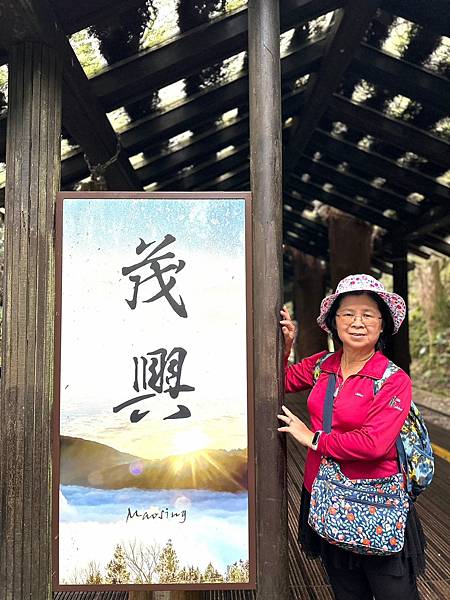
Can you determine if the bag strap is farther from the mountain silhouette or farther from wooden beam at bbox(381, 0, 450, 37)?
wooden beam at bbox(381, 0, 450, 37)

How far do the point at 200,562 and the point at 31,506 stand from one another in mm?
600

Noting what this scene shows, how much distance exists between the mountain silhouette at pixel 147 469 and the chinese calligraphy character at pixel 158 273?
48 centimetres

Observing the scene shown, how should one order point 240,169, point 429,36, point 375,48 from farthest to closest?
point 240,169
point 375,48
point 429,36

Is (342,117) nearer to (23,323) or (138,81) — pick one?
(138,81)

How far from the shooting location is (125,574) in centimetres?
191

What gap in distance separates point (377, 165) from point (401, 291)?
270 cm

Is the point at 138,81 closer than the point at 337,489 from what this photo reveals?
No

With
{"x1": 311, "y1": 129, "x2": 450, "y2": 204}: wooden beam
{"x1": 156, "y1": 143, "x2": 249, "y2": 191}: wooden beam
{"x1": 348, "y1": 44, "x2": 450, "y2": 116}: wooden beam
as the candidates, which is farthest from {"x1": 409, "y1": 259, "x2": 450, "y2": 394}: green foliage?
{"x1": 348, "y1": 44, "x2": 450, "y2": 116}: wooden beam

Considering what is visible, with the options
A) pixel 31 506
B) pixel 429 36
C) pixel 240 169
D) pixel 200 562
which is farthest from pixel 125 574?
pixel 240 169

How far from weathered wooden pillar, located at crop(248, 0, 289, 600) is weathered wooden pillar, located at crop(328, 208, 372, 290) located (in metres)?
5.64

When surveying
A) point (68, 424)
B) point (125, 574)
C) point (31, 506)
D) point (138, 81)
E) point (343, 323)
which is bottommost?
point (125, 574)

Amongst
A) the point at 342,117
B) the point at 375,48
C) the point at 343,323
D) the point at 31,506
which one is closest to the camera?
the point at 343,323

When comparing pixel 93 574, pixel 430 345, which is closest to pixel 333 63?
pixel 93 574

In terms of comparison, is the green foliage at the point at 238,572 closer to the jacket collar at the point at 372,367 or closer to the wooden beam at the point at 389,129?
the jacket collar at the point at 372,367
